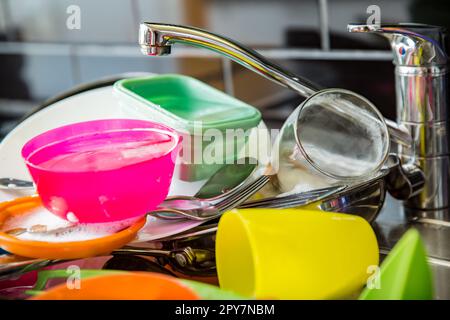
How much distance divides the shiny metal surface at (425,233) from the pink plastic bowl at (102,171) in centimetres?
21

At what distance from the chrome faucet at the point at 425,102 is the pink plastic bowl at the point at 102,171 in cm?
21

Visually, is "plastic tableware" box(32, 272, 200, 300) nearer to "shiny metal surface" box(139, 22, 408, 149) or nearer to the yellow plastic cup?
the yellow plastic cup

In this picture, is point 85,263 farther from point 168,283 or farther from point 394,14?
point 394,14

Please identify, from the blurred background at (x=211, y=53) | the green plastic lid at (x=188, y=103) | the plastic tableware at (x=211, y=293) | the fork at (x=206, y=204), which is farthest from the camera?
the blurred background at (x=211, y=53)

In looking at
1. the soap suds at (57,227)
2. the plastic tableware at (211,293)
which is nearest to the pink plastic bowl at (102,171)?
the soap suds at (57,227)

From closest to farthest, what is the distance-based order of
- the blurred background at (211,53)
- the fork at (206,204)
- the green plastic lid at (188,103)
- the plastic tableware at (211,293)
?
the plastic tableware at (211,293) < the fork at (206,204) < the green plastic lid at (188,103) < the blurred background at (211,53)

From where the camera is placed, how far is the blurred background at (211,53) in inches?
35.2

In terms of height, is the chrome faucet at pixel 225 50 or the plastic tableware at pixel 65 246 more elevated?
the chrome faucet at pixel 225 50

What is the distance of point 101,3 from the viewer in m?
1.18

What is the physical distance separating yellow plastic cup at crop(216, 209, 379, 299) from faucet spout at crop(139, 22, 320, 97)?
154mm

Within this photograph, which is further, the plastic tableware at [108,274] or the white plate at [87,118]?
the white plate at [87,118]

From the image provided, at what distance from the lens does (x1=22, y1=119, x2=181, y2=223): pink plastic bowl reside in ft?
1.72

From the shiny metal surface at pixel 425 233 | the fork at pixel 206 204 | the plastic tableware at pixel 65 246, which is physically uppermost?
the fork at pixel 206 204

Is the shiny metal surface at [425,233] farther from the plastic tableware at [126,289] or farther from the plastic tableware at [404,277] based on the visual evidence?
the plastic tableware at [126,289]
